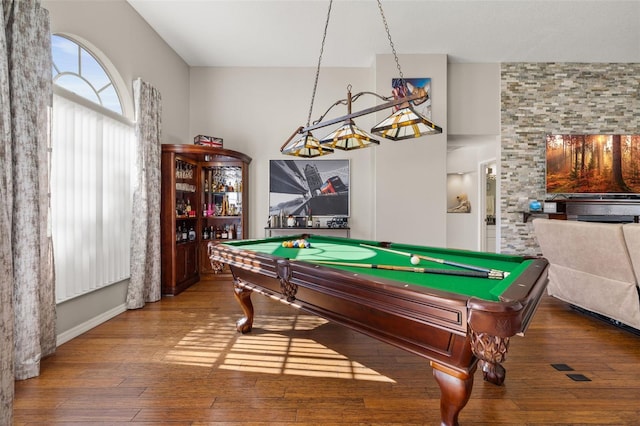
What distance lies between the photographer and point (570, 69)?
5527mm

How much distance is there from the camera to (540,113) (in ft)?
18.2

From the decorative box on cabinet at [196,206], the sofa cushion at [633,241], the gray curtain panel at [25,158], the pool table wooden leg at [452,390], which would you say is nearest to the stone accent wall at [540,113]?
the sofa cushion at [633,241]

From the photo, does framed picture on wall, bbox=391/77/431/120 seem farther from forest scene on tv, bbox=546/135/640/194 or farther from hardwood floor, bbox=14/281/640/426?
hardwood floor, bbox=14/281/640/426

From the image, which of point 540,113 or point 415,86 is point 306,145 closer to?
point 415,86

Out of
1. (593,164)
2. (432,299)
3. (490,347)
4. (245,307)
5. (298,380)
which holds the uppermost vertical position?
(593,164)

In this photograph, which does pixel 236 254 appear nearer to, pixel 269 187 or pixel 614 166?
pixel 269 187

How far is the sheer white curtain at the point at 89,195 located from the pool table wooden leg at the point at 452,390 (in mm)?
3335

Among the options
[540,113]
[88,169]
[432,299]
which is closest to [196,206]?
[88,169]

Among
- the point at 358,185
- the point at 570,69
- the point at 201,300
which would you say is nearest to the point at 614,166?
the point at 570,69

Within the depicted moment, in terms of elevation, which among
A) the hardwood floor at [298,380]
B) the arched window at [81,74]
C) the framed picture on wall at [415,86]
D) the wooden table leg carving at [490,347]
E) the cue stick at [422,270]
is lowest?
the hardwood floor at [298,380]

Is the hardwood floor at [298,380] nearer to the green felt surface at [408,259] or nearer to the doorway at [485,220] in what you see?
the green felt surface at [408,259]

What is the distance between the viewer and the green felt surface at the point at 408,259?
Answer: 1644 millimetres

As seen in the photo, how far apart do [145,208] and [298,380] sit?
299 centimetres

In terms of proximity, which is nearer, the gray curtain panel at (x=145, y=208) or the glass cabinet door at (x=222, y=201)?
the gray curtain panel at (x=145, y=208)
